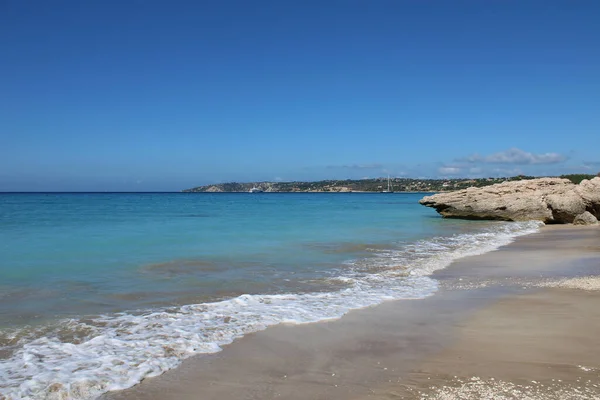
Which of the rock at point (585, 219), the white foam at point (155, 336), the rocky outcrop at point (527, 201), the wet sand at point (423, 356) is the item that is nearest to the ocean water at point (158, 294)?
the white foam at point (155, 336)

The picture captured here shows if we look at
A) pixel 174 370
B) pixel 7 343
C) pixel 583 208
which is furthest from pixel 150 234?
pixel 583 208

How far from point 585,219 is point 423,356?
24139 mm

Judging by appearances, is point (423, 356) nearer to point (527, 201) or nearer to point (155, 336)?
point (155, 336)

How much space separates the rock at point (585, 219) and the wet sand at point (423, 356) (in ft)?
64.2

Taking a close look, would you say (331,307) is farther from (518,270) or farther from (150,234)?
(150,234)

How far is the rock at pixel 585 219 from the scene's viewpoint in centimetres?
2422

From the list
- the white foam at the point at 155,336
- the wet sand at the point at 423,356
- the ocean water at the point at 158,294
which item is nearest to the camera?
the wet sand at the point at 423,356

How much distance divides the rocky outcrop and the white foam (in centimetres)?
1978

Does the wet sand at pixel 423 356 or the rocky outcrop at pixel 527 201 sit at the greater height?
the rocky outcrop at pixel 527 201

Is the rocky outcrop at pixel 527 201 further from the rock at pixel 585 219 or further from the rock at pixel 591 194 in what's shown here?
the rock at pixel 585 219

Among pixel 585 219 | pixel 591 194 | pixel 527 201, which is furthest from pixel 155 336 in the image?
pixel 527 201

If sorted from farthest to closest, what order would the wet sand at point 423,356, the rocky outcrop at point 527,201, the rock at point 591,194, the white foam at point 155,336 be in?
1. the rocky outcrop at point 527,201
2. the rock at point 591,194
3. the white foam at point 155,336
4. the wet sand at point 423,356

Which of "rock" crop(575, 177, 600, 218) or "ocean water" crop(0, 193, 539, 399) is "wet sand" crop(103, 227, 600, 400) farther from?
"rock" crop(575, 177, 600, 218)

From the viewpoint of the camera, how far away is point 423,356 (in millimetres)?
4766
